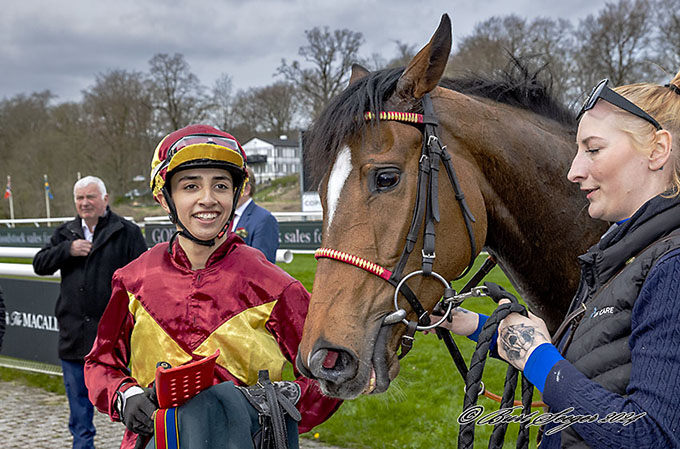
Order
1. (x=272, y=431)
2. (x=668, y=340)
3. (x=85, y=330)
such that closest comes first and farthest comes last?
(x=668, y=340) < (x=272, y=431) < (x=85, y=330)

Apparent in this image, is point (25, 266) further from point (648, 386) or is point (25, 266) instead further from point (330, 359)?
point (648, 386)

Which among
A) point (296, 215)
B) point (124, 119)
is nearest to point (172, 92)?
point (124, 119)

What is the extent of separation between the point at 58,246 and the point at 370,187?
3.65 meters

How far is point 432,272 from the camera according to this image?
5.89 ft

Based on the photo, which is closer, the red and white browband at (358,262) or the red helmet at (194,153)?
the red and white browband at (358,262)

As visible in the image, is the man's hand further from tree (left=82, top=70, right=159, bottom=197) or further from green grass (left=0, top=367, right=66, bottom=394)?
tree (left=82, top=70, right=159, bottom=197)

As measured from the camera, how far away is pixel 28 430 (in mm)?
4859

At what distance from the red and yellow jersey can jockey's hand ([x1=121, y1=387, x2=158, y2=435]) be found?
0.15 m

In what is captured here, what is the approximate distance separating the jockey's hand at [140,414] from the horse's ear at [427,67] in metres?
1.33

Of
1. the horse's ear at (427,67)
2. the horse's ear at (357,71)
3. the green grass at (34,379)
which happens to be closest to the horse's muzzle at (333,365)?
the horse's ear at (427,67)

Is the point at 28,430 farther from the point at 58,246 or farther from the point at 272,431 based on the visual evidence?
the point at 272,431

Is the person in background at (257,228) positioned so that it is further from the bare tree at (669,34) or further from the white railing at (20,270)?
the bare tree at (669,34)

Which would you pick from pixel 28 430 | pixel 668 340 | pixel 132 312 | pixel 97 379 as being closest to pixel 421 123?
pixel 668 340

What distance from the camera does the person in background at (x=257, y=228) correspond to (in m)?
4.51
